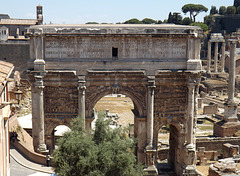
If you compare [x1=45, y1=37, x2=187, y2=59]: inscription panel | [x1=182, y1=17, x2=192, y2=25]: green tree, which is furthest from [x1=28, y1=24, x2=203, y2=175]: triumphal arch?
[x1=182, y1=17, x2=192, y2=25]: green tree

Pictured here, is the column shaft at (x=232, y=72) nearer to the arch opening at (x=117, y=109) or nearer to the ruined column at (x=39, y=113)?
the arch opening at (x=117, y=109)

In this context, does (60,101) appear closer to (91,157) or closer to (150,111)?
(150,111)

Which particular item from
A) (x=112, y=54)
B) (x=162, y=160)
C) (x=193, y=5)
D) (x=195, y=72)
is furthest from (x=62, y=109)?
(x=193, y=5)

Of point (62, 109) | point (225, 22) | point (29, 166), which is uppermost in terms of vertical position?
point (225, 22)

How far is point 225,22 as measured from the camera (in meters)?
91.4

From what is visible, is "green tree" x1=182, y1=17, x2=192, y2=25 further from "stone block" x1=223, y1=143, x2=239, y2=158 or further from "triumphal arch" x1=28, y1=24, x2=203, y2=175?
"triumphal arch" x1=28, y1=24, x2=203, y2=175

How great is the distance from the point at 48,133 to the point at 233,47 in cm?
1814

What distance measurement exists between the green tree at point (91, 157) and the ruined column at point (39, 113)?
12.1 ft

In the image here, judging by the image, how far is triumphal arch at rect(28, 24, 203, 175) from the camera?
58.3ft

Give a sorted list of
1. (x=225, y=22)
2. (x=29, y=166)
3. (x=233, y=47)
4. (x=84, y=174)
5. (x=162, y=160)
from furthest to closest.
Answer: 1. (x=225, y=22)
2. (x=233, y=47)
3. (x=162, y=160)
4. (x=29, y=166)
5. (x=84, y=174)

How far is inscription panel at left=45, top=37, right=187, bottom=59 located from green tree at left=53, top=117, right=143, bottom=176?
15.6 feet

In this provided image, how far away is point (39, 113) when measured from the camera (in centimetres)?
1811

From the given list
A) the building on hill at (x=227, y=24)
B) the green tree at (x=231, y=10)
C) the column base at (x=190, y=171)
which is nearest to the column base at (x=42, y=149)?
the column base at (x=190, y=171)

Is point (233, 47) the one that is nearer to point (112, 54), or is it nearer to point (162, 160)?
point (162, 160)
